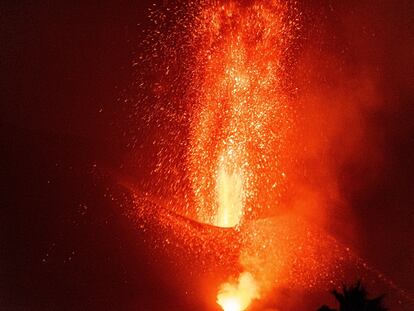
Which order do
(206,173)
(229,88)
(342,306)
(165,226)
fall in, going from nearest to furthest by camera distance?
(342,306) < (229,88) < (206,173) < (165,226)

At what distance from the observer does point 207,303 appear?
24.1 meters

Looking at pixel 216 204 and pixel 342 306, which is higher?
pixel 216 204

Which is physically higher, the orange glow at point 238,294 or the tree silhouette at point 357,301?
the orange glow at point 238,294

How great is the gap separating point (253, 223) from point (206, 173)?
324cm

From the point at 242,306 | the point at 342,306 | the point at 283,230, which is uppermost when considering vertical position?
the point at 283,230

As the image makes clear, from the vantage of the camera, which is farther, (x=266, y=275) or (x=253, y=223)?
(x=266, y=275)

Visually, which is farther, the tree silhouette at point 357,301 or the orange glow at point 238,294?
the orange glow at point 238,294

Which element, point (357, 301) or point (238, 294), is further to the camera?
point (238, 294)

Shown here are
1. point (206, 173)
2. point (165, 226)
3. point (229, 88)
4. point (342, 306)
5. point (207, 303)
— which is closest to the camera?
point (342, 306)

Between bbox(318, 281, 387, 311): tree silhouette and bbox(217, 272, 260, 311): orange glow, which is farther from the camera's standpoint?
bbox(217, 272, 260, 311): orange glow

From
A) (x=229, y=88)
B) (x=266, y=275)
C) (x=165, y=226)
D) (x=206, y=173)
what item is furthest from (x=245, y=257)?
(x=229, y=88)

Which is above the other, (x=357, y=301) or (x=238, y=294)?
(x=238, y=294)

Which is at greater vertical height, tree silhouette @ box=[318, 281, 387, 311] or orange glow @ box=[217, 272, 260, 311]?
orange glow @ box=[217, 272, 260, 311]

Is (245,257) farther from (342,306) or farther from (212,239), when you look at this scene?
(342,306)
